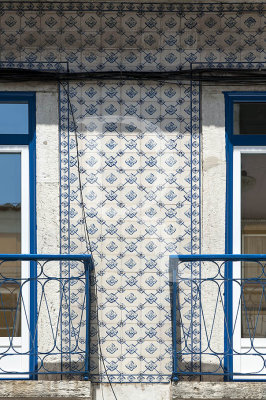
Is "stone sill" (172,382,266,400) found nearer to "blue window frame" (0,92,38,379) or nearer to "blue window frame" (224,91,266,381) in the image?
"blue window frame" (224,91,266,381)

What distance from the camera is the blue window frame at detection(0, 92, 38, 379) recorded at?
16.4 feet

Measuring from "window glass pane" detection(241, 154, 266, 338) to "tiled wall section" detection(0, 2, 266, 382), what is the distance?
39 cm

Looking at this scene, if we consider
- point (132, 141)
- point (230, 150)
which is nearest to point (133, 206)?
point (132, 141)

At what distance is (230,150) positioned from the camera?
505 cm

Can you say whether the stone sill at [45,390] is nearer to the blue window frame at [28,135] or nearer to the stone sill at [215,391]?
the blue window frame at [28,135]

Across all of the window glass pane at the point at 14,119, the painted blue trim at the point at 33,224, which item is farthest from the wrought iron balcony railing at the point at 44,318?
the window glass pane at the point at 14,119

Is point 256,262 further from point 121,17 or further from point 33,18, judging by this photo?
point 33,18

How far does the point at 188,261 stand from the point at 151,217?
0.46m

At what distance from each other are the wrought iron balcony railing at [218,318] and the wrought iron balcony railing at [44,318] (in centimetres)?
71

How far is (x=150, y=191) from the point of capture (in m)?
5.02

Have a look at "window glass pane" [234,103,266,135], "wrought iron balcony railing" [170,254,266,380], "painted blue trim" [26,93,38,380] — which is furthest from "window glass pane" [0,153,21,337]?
"window glass pane" [234,103,266,135]

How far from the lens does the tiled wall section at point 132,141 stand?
16.3 feet

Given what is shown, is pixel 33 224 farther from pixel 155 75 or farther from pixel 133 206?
pixel 155 75

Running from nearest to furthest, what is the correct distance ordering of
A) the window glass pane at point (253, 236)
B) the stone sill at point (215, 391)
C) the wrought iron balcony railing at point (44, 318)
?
the stone sill at point (215, 391)
the wrought iron balcony railing at point (44, 318)
the window glass pane at point (253, 236)
